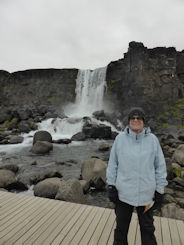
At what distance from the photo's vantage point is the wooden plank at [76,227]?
133 inches

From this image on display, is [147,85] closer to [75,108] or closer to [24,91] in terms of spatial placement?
[75,108]

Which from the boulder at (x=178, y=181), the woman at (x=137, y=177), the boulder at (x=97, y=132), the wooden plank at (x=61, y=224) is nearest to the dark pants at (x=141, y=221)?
the woman at (x=137, y=177)

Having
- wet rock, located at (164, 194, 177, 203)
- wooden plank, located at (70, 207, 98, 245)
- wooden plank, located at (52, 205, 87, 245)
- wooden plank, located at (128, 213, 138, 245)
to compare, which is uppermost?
wooden plank, located at (128, 213, 138, 245)

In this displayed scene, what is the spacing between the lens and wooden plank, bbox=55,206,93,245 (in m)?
3.38

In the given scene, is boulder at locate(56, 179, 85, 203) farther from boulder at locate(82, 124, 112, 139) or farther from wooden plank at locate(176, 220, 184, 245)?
boulder at locate(82, 124, 112, 139)

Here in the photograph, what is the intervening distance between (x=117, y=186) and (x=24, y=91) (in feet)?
A: 162

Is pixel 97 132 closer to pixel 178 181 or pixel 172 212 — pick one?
pixel 178 181

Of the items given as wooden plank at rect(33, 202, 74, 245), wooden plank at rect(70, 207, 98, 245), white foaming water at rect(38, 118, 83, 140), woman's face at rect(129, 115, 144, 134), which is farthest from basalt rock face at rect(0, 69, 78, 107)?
woman's face at rect(129, 115, 144, 134)

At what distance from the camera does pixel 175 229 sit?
3678 millimetres

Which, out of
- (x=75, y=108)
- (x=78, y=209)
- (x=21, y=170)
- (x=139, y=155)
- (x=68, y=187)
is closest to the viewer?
(x=139, y=155)

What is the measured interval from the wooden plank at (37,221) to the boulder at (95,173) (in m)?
3.15

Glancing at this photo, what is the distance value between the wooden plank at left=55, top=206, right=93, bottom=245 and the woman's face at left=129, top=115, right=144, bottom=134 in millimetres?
2488

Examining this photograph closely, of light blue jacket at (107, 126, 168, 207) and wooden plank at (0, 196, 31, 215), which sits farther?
wooden plank at (0, 196, 31, 215)

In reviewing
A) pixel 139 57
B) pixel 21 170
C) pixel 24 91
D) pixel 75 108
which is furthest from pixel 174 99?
pixel 24 91
